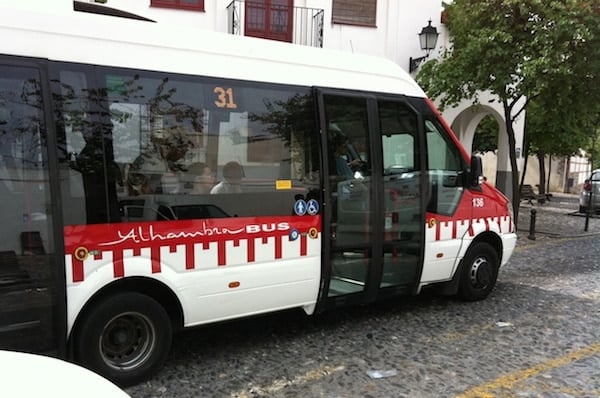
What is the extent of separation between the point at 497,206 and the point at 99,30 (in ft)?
15.6

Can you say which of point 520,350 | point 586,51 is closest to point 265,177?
point 520,350

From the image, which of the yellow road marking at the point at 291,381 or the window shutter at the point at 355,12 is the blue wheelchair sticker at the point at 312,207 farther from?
the window shutter at the point at 355,12

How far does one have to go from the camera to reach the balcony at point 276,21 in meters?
10.7

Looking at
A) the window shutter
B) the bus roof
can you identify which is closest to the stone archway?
the window shutter

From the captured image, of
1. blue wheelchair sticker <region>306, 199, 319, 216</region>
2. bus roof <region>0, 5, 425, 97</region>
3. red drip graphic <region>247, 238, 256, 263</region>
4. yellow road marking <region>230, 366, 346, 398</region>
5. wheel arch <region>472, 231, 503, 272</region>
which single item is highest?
bus roof <region>0, 5, 425, 97</region>

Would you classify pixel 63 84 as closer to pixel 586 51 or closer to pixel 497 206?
pixel 497 206

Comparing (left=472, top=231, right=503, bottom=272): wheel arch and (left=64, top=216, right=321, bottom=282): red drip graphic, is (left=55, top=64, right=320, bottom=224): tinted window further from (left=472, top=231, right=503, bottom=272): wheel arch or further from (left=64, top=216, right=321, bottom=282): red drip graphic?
(left=472, top=231, right=503, bottom=272): wheel arch

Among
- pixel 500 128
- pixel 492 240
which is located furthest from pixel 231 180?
pixel 500 128

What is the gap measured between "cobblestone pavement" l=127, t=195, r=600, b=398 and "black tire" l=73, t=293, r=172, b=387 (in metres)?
0.18

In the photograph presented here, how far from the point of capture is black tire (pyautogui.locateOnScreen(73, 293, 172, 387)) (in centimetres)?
368

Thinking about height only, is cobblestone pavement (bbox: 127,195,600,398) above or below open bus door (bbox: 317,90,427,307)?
below

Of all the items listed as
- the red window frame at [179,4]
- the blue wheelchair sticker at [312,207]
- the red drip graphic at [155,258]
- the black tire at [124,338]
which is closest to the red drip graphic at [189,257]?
the red drip graphic at [155,258]

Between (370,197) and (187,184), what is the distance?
186cm

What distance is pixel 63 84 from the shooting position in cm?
355
